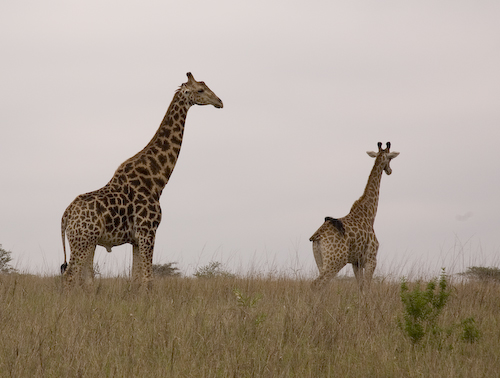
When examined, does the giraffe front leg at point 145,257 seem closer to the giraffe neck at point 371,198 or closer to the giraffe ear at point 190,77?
the giraffe ear at point 190,77

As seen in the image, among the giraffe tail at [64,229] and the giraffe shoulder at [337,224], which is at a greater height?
the giraffe shoulder at [337,224]

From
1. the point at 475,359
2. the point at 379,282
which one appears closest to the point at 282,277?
the point at 379,282

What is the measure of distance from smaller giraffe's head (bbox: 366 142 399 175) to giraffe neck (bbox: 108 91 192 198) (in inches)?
151

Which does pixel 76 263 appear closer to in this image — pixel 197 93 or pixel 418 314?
pixel 197 93

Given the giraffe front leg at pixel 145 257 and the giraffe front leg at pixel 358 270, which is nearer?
the giraffe front leg at pixel 145 257

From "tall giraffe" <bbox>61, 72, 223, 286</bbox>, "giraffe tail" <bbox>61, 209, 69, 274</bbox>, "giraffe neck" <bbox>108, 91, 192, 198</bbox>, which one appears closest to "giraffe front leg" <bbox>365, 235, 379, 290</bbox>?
"tall giraffe" <bbox>61, 72, 223, 286</bbox>

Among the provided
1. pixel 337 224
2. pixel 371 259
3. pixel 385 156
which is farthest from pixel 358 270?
pixel 385 156

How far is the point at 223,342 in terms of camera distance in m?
6.40

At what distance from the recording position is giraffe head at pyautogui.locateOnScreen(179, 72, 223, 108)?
11.5 meters

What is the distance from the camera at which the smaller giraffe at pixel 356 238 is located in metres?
11.4

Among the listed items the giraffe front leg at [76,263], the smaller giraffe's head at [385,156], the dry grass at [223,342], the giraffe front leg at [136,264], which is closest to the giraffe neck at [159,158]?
the giraffe front leg at [136,264]

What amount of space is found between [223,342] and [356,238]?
18.7 ft

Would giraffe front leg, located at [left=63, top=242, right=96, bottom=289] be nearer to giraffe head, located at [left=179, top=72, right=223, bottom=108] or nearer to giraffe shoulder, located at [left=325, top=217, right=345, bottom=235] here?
giraffe head, located at [left=179, top=72, right=223, bottom=108]

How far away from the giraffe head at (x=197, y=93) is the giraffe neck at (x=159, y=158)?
0.31ft
